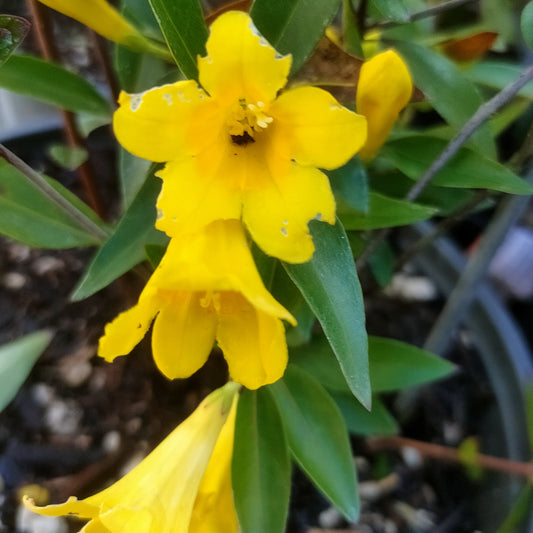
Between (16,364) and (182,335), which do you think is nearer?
(182,335)

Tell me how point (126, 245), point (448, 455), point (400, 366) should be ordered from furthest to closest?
point (448, 455) < point (400, 366) < point (126, 245)

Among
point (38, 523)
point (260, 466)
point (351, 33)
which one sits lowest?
point (38, 523)

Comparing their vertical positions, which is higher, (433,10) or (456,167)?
(433,10)

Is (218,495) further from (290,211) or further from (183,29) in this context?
(183,29)

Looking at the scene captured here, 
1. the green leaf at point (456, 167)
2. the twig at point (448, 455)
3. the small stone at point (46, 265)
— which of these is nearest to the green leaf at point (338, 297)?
the green leaf at point (456, 167)

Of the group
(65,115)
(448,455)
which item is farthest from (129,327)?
(448,455)

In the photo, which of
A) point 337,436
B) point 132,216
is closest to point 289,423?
point 337,436
